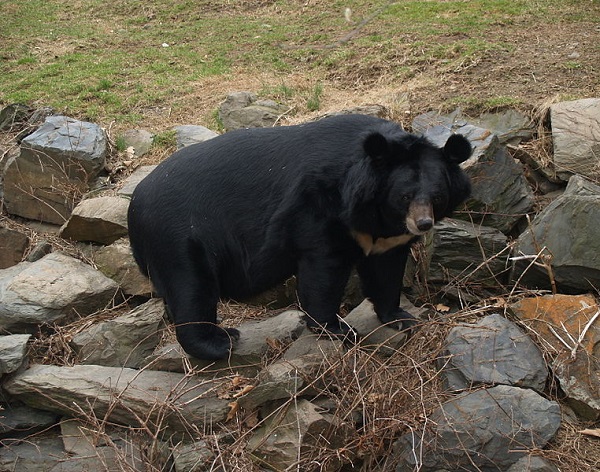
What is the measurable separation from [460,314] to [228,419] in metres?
1.60

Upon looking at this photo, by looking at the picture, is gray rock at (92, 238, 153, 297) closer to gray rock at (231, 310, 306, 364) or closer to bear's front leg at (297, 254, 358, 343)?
gray rock at (231, 310, 306, 364)

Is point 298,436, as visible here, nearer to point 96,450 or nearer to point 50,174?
point 96,450

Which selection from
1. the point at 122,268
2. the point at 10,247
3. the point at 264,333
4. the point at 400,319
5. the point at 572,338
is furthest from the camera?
the point at 10,247

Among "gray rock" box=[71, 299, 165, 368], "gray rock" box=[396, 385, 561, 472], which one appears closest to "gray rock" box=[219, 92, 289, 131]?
"gray rock" box=[71, 299, 165, 368]

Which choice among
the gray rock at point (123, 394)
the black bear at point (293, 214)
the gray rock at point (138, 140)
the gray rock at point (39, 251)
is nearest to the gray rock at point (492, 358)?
the black bear at point (293, 214)

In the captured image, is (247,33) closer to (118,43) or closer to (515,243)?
(118,43)

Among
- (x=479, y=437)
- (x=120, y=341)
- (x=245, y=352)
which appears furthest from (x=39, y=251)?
(x=479, y=437)

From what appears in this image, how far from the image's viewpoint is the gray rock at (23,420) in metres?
5.03

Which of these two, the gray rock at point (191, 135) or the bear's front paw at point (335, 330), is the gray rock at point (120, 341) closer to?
the bear's front paw at point (335, 330)

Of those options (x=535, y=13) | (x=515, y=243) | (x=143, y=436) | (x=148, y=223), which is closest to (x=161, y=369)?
A: (x=143, y=436)

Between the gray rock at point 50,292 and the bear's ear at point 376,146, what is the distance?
107 inches

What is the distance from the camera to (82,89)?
10094mm

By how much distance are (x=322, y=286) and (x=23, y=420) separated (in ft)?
6.86

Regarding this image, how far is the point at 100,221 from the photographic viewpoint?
6.63m
